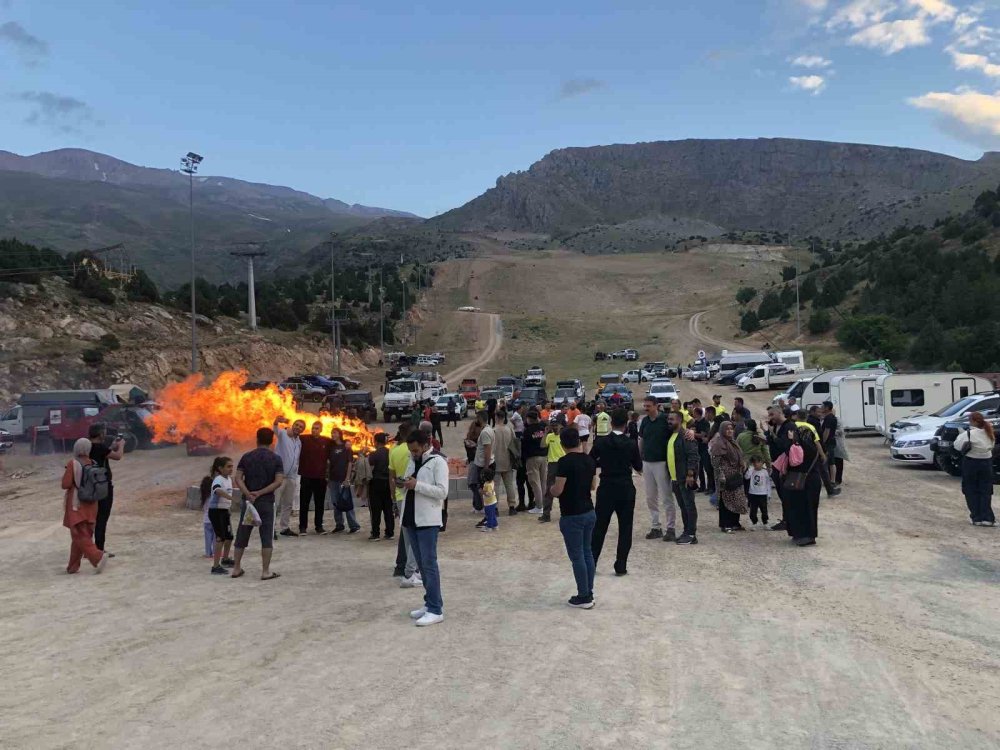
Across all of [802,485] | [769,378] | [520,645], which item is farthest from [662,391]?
[520,645]

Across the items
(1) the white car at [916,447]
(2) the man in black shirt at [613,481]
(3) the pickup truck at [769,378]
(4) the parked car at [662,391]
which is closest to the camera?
(2) the man in black shirt at [613,481]

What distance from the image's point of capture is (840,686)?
6.16 metres

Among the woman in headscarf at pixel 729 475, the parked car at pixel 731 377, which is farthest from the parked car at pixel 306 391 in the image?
the woman in headscarf at pixel 729 475

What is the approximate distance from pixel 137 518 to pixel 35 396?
18370 mm

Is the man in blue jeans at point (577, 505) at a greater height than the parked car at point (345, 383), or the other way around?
the parked car at point (345, 383)

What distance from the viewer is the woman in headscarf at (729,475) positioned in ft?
40.0

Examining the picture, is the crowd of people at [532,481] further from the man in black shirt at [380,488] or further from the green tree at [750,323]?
the green tree at [750,323]

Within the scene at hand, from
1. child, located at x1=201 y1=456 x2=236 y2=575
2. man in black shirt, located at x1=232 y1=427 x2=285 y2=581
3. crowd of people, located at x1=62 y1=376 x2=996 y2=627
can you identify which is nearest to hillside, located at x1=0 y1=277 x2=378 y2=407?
crowd of people, located at x1=62 y1=376 x2=996 y2=627

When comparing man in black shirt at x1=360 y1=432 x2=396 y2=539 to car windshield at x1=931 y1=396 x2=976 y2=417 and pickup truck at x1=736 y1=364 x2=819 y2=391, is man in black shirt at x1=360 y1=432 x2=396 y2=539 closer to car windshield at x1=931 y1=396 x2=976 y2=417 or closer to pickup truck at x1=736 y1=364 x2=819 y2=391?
car windshield at x1=931 y1=396 x2=976 y2=417

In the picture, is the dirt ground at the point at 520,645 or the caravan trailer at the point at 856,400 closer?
the dirt ground at the point at 520,645

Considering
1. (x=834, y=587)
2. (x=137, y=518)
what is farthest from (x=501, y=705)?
(x=137, y=518)

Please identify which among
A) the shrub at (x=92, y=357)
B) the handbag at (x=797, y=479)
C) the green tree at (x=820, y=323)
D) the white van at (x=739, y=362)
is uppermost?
the green tree at (x=820, y=323)

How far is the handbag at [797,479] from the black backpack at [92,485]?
890cm

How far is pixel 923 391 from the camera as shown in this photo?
25.0 meters
